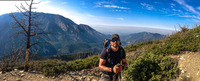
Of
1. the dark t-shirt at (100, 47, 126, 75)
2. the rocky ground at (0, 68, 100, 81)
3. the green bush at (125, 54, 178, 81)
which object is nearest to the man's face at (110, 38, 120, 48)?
the dark t-shirt at (100, 47, 126, 75)

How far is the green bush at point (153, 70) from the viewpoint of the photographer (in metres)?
4.37

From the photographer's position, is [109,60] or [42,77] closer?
[109,60]

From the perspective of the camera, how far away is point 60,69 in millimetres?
7988

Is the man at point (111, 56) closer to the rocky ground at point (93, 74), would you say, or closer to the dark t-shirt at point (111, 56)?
the dark t-shirt at point (111, 56)

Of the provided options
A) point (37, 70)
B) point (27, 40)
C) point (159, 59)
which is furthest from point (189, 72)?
point (27, 40)

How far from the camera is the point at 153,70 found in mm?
4809

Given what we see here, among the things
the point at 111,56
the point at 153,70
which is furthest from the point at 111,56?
the point at 153,70

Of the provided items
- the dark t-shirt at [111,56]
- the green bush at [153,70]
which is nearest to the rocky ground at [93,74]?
Result: the green bush at [153,70]

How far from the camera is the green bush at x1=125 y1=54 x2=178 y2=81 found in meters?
4.37

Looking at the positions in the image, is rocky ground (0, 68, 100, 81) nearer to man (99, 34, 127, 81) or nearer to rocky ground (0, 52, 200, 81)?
rocky ground (0, 52, 200, 81)

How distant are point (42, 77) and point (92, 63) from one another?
3.91 metres

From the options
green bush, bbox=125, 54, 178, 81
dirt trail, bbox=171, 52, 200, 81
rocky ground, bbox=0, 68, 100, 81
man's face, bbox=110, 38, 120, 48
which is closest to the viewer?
man's face, bbox=110, 38, 120, 48

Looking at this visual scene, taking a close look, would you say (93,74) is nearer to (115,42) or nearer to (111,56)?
(111,56)

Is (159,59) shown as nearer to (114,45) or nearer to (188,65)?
(188,65)
